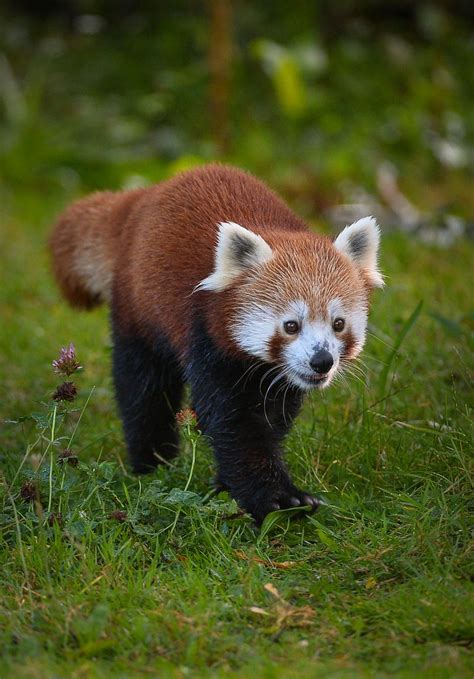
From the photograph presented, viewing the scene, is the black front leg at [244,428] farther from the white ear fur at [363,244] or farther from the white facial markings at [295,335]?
the white ear fur at [363,244]

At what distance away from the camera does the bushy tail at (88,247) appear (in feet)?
15.3

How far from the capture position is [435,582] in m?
3.19

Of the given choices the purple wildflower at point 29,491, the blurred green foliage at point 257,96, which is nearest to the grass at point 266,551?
the purple wildflower at point 29,491

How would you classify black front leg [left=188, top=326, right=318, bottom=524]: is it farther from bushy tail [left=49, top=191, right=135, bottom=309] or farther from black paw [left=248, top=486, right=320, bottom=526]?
bushy tail [left=49, top=191, right=135, bottom=309]

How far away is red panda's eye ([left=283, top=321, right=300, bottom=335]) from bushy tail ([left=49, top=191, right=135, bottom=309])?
122cm

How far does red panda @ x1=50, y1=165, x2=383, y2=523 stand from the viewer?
3.67 m

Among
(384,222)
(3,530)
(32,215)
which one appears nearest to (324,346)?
(3,530)

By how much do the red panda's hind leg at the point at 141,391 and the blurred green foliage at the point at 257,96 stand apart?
3657mm

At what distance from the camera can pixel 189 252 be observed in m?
4.05

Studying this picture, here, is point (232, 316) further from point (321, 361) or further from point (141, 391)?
point (141, 391)

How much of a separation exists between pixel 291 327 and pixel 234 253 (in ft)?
1.13

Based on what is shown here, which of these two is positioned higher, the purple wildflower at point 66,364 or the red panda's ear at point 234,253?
the red panda's ear at point 234,253

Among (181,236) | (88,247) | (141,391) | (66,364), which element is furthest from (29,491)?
(88,247)

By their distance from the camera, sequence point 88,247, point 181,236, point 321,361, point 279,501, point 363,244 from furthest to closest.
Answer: point 88,247 < point 181,236 < point 363,244 < point 279,501 < point 321,361
